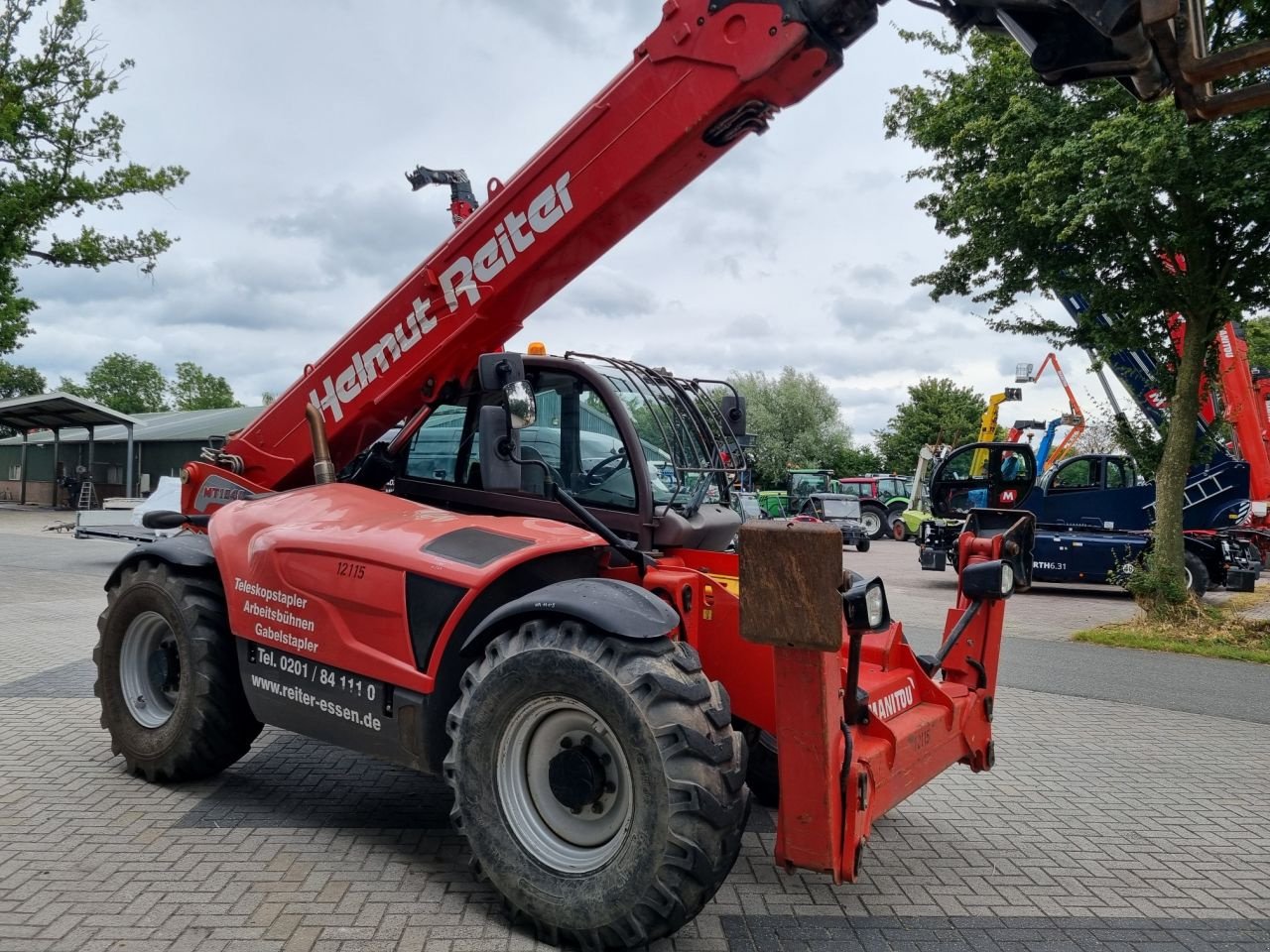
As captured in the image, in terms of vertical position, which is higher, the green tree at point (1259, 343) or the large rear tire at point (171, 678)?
the green tree at point (1259, 343)

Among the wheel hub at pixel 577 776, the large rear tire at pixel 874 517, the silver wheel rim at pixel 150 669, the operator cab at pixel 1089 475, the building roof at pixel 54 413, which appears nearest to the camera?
the wheel hub at pixel 577 776

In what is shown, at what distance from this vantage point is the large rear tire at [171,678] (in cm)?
484

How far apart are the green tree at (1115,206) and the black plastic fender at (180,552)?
30.0ft

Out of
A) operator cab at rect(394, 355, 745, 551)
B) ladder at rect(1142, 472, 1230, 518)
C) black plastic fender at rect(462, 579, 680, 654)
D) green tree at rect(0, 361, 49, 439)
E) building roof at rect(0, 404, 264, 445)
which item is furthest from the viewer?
green tree at rect(0, 361, 49, 439)

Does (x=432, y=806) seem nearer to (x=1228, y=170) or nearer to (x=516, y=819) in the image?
(x=516, y=819)

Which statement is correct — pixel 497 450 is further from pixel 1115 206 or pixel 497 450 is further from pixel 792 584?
pixel 1115 206

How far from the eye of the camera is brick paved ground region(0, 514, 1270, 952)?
11.6 feet

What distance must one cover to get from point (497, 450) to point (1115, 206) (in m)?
8.76

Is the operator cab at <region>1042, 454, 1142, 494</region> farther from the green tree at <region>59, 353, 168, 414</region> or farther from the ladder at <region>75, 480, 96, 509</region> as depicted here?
the green tree at <region>59, 353, 168, 414</region>

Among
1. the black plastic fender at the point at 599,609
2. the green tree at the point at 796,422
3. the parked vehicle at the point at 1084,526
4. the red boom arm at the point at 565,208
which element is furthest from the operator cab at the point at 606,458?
the green tree at the point at 796,422

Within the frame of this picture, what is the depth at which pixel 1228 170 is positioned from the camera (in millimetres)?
9609

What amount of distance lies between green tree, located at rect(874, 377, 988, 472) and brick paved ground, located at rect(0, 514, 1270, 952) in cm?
5398

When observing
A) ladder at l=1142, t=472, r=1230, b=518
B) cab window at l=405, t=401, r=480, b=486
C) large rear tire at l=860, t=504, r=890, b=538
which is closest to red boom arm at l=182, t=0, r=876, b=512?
cab window at l=405, t=401, r=480, b=486

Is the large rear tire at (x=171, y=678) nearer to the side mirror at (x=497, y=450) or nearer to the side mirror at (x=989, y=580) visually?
the side mirror at (x=497, y=450)
